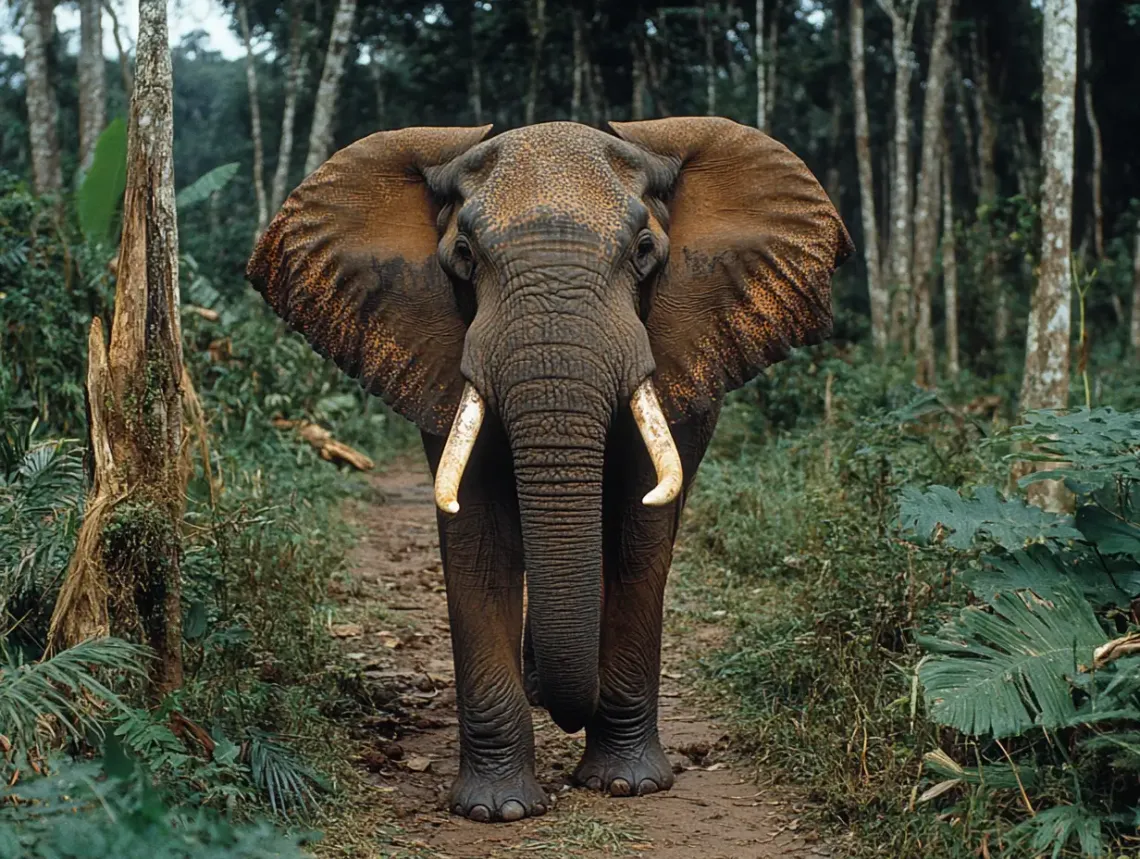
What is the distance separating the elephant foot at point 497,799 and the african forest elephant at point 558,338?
11mm

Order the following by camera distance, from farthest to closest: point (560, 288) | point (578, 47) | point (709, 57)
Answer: point (578, 47)
point (709, 57)
point (560, 288)

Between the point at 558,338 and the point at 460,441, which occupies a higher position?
the point at 558,338

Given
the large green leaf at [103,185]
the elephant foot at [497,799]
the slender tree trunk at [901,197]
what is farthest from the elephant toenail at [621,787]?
the slender tree trunk at [901,197]

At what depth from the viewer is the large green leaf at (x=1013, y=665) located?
4484 millimetres

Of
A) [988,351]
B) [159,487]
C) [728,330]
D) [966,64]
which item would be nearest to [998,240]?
[988,351]

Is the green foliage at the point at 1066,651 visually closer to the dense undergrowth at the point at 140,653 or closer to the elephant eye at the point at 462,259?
the elephant eye at the point at 462,259

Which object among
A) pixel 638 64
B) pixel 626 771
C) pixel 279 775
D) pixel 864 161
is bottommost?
pixel 626 771

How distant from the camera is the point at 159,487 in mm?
5367

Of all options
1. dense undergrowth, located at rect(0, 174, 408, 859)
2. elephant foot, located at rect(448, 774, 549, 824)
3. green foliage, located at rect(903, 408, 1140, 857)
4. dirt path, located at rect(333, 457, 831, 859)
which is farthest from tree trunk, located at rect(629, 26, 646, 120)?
green foliage, located at rect(903, 408, 1140, 857)

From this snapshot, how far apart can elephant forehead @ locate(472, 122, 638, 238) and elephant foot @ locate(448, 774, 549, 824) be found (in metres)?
2.17

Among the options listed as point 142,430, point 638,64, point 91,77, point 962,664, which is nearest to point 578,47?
point 638,64

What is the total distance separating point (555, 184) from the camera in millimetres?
5340

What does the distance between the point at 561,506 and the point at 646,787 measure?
1.50 m

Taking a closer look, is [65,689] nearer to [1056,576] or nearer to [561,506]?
[561,506]
